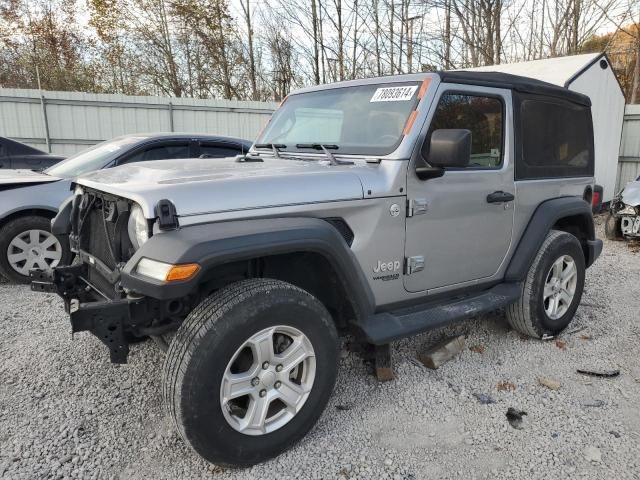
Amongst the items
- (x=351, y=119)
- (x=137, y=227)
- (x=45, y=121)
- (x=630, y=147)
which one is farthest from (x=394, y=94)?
(x=45, y=121)

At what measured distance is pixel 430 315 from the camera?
3.05 m

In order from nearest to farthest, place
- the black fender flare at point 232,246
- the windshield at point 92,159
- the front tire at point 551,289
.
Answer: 1. the black fender flare at point 232,246
2. the front tire at point 551,289
3. the windshield at point 92,159

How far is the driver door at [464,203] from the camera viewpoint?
117 inches

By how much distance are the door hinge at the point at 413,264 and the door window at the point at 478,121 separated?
761 mm

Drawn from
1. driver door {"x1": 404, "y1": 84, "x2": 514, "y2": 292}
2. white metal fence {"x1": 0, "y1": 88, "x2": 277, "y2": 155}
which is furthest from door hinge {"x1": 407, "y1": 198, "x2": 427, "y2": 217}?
white metal fence {"x1": 0, "y1": 88, "x2": 277, "y2": 155}

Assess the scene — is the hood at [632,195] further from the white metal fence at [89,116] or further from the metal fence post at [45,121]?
the metal fence post at [45,121]

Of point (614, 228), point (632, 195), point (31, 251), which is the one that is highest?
point (632, 195)

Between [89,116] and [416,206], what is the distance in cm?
1178

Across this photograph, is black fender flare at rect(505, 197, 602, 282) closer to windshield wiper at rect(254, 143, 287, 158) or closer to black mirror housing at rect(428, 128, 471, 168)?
black mirror housing at rect(428, 128, 471, 168)

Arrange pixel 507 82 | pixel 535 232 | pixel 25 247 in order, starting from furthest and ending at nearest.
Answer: pixel 25 247 < pixel 535 232 < pixel 507 82

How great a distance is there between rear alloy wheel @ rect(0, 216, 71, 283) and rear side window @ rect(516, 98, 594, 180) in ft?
14.9

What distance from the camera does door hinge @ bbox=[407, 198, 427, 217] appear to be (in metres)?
2.88

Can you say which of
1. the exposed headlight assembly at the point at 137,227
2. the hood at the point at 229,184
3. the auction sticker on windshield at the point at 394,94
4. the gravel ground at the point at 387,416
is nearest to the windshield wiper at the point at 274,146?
the hood at the point at 229,184

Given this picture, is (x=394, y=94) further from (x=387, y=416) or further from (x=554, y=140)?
(x=387, y=416)
